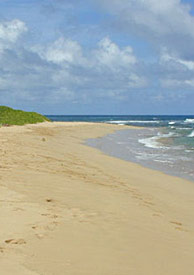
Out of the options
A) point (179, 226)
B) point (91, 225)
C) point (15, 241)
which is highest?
point (15, 241)

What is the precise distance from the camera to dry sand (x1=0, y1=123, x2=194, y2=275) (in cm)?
479

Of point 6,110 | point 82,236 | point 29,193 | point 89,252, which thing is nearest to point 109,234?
point 82,236

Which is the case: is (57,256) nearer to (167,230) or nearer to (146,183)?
(167,230)

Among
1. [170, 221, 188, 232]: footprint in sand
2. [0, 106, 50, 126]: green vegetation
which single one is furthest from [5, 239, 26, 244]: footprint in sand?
[0, 106, 50, 126]: green vegetation

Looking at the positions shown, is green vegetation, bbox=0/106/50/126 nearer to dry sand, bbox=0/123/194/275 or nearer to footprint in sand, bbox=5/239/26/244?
dry sand, bbox=0/123/194/275

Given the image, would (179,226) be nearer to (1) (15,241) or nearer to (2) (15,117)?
(1) (15,241)

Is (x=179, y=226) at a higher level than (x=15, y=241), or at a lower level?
lower

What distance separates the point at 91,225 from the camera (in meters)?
6.41

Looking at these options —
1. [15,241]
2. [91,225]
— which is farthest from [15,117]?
[15,241]

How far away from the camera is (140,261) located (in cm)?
501

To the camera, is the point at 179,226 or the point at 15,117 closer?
the point at 179,226

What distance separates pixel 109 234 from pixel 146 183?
609cm

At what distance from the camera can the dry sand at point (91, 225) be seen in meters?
4.79

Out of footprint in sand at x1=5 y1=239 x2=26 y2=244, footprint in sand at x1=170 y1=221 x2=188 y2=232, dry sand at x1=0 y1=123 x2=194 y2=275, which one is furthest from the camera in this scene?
footprint in sand at x1=170 y1=221 x2=188 y2=232
